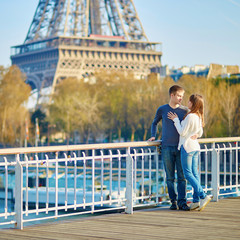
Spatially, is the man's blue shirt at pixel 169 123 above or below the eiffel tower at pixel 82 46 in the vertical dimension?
below

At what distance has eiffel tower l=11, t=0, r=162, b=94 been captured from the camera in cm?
8488

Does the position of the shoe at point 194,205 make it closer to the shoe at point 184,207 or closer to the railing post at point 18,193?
the shoe at point 184,207

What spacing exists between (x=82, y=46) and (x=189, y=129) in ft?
262

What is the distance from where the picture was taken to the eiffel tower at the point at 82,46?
84.9 m

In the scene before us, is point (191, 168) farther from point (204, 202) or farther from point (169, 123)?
point (169, 123)

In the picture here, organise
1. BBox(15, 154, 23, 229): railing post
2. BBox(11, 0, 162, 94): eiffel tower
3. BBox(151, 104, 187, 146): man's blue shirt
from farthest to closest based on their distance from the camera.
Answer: BBox(11, 0, 162, 94): eiffel tower < BBox(151, 104, 187, 146): man's blue shirt < BBox(15, 154, 23, 229): railing post

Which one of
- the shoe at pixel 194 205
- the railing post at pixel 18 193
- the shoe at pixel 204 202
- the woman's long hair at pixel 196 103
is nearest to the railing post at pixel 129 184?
the shoe at pixel 194 205

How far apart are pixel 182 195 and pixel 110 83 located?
6110cm

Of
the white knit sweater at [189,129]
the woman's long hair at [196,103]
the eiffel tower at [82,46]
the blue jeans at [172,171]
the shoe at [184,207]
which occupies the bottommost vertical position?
the shoe at [184,207]

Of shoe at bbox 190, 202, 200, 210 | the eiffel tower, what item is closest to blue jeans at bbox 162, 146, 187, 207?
shoe at bbox 190, 202, 200, 210

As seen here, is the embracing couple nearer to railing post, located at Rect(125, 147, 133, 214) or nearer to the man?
the man

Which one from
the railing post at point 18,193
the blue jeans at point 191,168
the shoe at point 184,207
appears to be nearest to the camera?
the railing post at point 18,193

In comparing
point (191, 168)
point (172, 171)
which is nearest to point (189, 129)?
point (191, 168)

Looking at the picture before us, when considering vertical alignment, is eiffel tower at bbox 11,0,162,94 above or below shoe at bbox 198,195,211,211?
above
